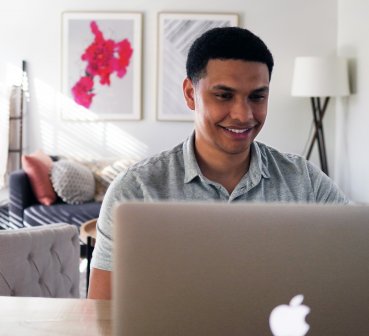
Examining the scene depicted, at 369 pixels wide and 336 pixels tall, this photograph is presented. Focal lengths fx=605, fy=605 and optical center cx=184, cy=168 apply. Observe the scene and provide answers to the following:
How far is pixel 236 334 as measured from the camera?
2.66ft

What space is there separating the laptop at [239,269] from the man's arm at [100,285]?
22.9 inches

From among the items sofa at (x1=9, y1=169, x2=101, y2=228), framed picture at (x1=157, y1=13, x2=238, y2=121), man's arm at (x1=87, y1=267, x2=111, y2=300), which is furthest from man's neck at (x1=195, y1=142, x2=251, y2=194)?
framed picture at (x1=157, y1=13, x2=238, y2=121)

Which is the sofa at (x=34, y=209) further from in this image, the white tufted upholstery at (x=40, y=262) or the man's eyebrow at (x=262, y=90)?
the man's eyebrow at (x=262, y=90)

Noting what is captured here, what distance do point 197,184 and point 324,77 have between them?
132 inches

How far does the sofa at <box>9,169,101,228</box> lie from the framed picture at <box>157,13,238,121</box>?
1162 millimetres

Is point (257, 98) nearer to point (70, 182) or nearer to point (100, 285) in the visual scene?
point (100, 285)

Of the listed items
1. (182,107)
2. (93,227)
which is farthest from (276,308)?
(182,107)

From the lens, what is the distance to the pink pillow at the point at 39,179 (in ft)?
14.5

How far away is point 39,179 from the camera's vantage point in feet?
14.5

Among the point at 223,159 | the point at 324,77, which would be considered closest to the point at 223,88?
the point at 223,159

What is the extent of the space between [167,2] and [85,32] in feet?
2.41

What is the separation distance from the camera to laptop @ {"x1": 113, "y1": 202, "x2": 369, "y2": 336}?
0.77m

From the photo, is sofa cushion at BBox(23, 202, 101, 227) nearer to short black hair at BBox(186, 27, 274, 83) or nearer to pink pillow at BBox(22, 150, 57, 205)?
pink pillow at BBox(22, 150, 57, 205)

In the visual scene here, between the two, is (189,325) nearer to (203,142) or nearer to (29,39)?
(203,142)
